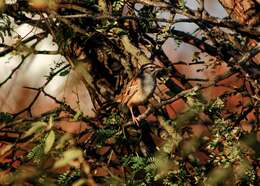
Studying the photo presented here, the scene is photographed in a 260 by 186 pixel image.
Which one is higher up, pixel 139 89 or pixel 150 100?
pixel 139 89

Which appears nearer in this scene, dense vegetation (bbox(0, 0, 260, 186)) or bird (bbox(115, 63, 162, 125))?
dense vegetation (bbox(0, 0, 260, 186))

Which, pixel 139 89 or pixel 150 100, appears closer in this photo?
pixel 150 100

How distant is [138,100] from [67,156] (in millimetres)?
3173

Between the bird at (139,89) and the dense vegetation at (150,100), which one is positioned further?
the bird at (139,89)

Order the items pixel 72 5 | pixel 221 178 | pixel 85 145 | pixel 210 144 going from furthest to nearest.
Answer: pixel 72 5
pixel 85 145
pixel 210 144
pixel 221 178

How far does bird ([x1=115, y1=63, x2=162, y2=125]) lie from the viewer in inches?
178

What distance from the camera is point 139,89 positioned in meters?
5.00

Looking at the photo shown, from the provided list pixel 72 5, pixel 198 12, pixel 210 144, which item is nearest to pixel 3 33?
pixel 72 5

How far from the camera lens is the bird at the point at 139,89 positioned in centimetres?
453

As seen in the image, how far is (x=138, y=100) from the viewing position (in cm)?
503

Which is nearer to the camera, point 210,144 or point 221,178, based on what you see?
point 221,178

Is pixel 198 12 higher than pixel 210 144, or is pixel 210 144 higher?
→ pixel 198 12

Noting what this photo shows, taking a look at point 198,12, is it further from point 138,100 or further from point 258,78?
point 138,100

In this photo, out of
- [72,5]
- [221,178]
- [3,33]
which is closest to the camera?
[221,178]
